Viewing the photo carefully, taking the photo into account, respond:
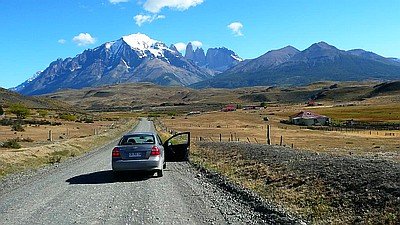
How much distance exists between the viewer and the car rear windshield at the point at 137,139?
1918 centimetres

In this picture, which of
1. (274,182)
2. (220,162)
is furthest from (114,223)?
(220,162)

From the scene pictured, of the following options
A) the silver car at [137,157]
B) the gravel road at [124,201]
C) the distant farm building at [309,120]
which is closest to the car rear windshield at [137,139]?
the silver car at [137,157]

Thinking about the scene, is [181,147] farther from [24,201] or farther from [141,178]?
[24,201]

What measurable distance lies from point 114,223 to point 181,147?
1574 centimetres

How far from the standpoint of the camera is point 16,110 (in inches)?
4577

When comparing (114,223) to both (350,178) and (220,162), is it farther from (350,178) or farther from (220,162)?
(220,162)

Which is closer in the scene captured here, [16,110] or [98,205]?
[98,205]

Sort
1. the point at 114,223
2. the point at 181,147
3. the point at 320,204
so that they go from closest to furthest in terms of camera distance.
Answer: the point at 114,223 → the point at 320,204 → the point at 181,147

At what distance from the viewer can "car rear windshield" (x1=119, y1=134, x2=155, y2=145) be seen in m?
19.2

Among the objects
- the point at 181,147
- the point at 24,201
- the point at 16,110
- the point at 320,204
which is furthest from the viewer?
the point at 16,110

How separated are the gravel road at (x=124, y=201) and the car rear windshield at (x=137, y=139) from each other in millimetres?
1466

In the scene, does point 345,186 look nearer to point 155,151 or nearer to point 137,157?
point 155,151

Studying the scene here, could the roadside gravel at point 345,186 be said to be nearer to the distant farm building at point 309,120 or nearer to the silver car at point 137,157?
the silver car at point 137,157

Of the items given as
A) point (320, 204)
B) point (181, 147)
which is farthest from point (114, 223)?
point (181, 147)
